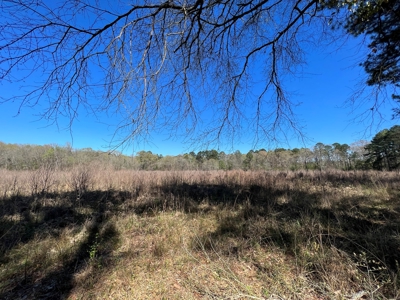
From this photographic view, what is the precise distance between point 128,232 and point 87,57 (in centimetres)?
293

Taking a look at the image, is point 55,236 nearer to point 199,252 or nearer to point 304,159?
point 199,252

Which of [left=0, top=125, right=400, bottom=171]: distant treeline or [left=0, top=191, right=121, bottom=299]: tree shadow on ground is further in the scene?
[left=0, top=125, right=400, bottom=171]: distant treeline

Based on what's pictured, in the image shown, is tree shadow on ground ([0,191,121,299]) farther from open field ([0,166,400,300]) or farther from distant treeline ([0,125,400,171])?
distant treeline ([0,125,400,171])

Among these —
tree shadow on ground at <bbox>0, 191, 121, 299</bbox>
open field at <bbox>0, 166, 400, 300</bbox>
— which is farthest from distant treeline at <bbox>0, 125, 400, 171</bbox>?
open field at <bbox>0, 166, 400, 300</bbox>

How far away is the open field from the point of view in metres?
1.84

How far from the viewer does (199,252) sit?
2609 mm

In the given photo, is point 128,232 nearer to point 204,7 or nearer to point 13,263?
point 13,263

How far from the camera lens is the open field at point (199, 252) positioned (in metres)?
1.84

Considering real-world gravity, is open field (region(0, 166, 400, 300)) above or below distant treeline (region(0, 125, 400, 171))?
below

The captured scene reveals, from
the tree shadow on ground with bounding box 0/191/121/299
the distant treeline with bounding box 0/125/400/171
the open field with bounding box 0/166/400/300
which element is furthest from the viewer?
the distant treeline with bounding box 0/125/400/171

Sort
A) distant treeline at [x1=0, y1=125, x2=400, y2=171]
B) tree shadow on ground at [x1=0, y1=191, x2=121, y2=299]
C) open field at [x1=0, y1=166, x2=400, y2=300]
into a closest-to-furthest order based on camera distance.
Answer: open field at [x1=0, y1=166, x2=400, y2=300] → tree shadow on ground at [x1=0, y1=191, x2=121, y2=299] → distant treeline at [x1=0, y1=125, x2=400, y2=171]

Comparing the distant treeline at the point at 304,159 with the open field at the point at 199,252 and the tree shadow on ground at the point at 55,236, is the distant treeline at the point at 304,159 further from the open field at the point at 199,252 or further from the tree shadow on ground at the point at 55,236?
the open field at the point at 199,252

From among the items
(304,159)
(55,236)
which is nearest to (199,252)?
(55,236)

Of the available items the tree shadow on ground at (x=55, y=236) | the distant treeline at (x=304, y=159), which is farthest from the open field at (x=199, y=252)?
the distant treeline at (x=304, y=159)
